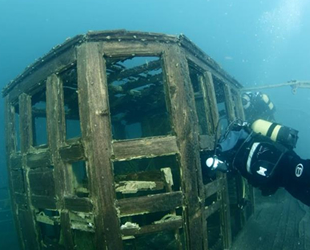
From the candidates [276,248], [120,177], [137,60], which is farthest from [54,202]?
[137,60]

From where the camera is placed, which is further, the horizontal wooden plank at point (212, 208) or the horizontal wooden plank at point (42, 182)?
the horizontal wooden plank at point (42, 182)

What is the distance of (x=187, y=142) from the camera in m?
4.23

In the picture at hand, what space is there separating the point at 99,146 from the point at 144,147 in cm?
74

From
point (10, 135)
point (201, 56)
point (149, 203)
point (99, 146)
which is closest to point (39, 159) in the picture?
point (99, 146)

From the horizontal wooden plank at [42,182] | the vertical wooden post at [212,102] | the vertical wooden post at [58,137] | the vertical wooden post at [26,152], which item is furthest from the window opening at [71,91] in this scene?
the vertical wooden post at [212,102]

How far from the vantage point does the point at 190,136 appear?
4.28 m

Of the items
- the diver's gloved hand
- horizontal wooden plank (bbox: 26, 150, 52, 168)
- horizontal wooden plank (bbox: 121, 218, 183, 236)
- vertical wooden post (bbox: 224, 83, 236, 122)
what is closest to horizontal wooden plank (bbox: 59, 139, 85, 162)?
horizontal wooden plank (bbox: 26, 150, 52, 168)

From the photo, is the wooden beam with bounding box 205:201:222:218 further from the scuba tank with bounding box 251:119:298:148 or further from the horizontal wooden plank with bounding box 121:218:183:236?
the scuba tank with bounding box 251:119:298:148

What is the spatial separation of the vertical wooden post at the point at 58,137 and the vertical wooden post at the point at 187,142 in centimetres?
215

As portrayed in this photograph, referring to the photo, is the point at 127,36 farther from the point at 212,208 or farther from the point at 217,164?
the point at 212,208

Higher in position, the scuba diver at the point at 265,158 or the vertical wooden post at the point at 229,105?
the vertical wooden post at the point at 229,105

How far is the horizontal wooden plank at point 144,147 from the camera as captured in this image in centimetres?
392

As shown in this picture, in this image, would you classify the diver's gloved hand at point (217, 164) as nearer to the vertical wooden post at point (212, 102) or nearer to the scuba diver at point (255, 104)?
the vertical wooden post at point (212, 102)

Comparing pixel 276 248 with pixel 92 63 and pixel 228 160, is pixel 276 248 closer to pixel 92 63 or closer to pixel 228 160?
pixel 228 160
